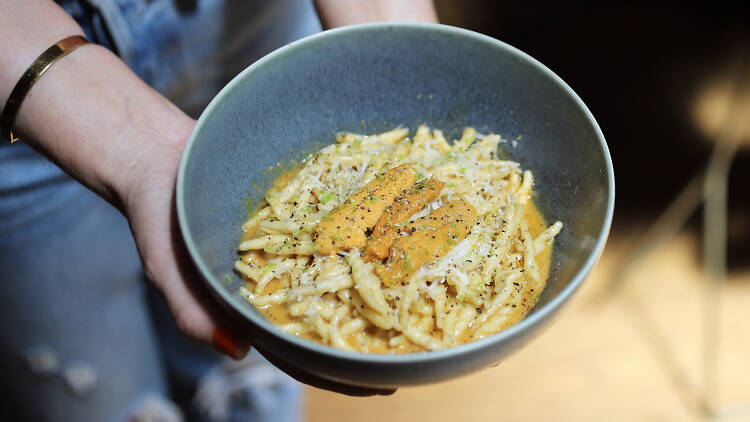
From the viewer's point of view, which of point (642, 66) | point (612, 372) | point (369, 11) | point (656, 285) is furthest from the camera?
point (642, 66)

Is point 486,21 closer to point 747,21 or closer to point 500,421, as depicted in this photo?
point 747,21

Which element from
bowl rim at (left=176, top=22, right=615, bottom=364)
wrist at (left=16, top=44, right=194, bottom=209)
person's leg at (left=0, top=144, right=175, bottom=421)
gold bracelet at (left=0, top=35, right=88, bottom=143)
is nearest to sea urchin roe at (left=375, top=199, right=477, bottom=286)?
bowl rim at (left=176, top=22, right=615, bottom=364)

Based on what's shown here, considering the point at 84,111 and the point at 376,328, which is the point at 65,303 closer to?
the point at 84,111

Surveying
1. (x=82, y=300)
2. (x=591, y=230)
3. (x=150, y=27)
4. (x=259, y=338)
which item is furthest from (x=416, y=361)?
(x=82, y=300)

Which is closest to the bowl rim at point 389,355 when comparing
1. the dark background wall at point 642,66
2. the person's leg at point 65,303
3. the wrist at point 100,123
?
the wrist at point 100,123

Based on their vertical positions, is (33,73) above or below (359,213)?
above

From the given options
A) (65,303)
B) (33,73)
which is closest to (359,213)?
(33,73)
